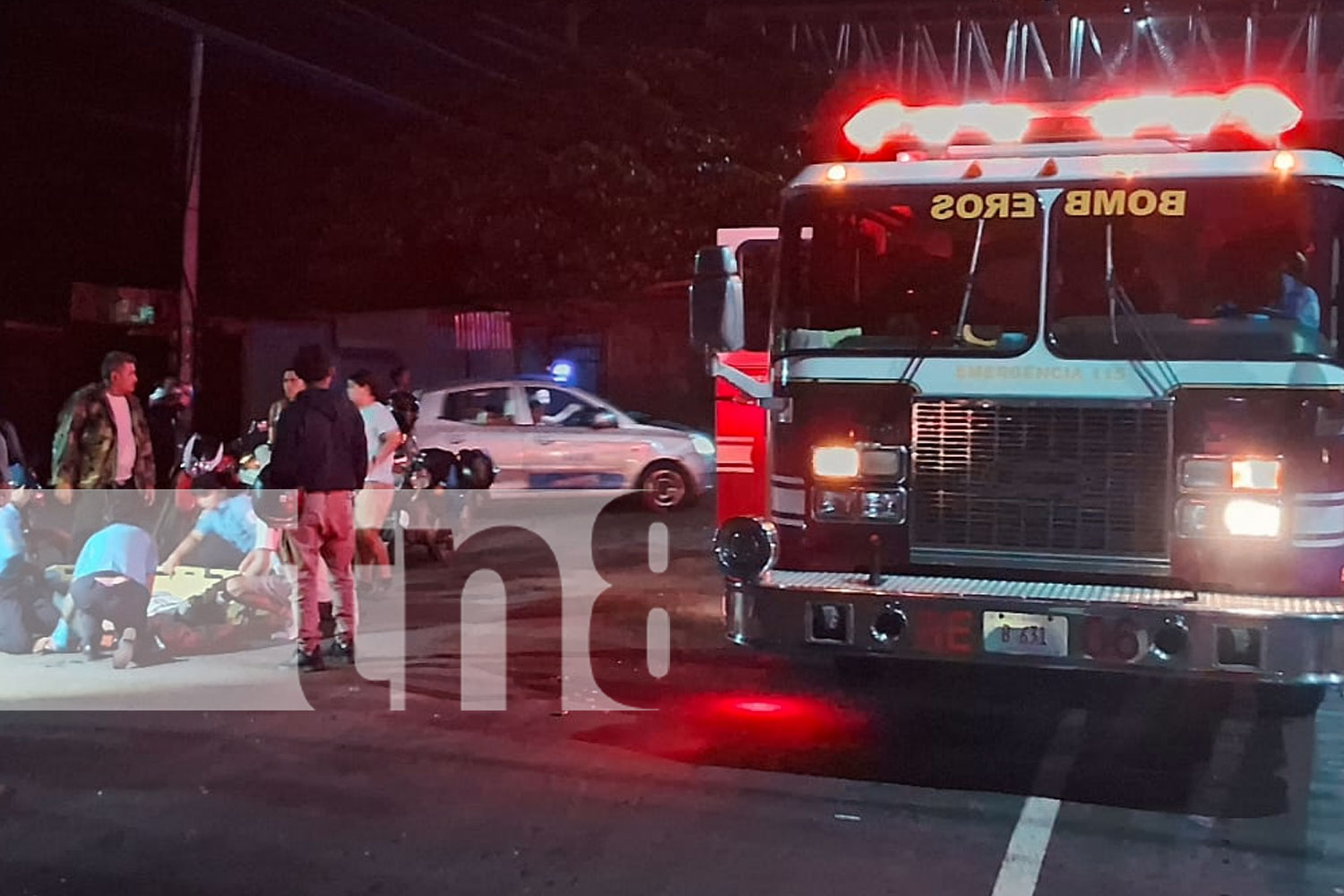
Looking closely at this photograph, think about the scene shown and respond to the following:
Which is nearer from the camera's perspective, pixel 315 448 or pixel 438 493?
pixel 315 448

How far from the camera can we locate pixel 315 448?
7.50 meters

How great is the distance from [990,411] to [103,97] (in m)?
18.3

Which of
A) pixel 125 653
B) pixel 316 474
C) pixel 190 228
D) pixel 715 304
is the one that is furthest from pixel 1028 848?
pixel 190 228

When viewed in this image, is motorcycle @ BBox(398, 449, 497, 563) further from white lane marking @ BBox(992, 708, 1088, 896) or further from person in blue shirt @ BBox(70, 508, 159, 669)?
white lane marking @ BBox(992, 708, 1088, 896)

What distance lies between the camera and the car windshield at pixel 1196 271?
578 cm

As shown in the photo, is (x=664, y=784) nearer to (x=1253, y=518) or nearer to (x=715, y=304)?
(x=715, y=304)

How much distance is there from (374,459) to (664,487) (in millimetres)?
6679

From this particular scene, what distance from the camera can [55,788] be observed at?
5695mm

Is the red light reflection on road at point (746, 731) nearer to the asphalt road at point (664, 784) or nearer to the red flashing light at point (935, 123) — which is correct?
the asphalt road at point (664, 784)

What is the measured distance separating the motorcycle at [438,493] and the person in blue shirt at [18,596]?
12.2 ft

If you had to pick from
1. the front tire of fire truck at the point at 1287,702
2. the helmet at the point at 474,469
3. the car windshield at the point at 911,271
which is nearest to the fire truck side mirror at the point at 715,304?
the car windshield at the point at 911,271

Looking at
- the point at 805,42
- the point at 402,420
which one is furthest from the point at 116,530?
the point at 805,42

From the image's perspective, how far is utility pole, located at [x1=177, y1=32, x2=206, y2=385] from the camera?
1650 centimetres

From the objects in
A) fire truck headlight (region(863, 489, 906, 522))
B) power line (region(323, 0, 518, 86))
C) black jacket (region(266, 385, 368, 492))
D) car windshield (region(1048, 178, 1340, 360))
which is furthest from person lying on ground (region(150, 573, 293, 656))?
power line (region(323, 0, 518, 86))
